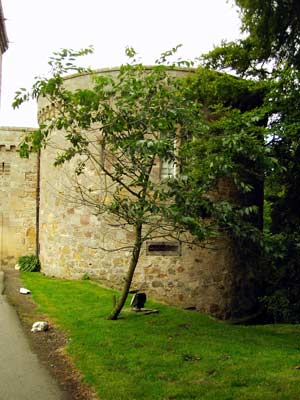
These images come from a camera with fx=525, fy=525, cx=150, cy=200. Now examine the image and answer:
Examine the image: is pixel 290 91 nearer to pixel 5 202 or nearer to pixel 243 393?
pixel 243 393

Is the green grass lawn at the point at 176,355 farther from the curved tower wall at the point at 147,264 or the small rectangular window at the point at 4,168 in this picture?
the small rectangular window at the point at 4,168

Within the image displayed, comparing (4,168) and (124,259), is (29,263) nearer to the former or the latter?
(4,168)

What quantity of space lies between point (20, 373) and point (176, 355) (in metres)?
2.28

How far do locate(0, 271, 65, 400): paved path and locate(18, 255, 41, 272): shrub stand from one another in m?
9.02

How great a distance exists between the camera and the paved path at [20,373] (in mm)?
6414

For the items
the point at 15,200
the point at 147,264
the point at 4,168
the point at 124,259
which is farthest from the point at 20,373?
the point at 4,168

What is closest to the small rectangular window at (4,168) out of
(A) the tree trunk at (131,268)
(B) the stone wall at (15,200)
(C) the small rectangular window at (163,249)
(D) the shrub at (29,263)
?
(B) the stone wall at (15,200)

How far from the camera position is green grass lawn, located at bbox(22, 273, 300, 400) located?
6414mm

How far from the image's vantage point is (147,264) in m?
15.0

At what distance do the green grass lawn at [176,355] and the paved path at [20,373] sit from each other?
1.83 feet

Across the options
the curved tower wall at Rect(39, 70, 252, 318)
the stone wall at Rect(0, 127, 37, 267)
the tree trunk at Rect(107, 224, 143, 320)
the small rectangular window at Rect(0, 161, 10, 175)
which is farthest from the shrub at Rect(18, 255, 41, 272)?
the tree trunk at Rect(107, 224, 143, 320)

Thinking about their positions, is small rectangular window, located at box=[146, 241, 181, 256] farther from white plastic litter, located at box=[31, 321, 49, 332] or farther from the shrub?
the shrub

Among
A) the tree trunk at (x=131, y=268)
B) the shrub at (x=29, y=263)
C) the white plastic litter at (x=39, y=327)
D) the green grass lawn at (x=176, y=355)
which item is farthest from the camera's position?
the shrub at (x=29, y=263)

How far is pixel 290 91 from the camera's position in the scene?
39.1 feet
